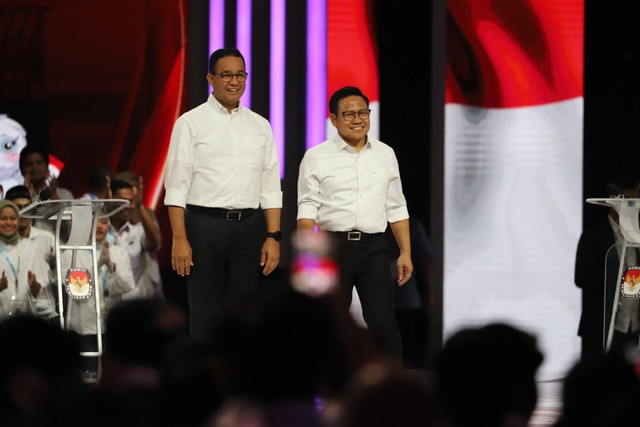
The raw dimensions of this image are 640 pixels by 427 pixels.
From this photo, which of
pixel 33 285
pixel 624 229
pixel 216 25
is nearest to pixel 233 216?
pixel 33 285

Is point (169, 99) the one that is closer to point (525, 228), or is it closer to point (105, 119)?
point (105, 119)

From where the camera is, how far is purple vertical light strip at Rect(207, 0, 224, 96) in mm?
6477

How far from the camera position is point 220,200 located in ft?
15.4

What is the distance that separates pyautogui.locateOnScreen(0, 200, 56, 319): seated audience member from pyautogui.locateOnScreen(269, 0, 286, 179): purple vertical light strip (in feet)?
4.82

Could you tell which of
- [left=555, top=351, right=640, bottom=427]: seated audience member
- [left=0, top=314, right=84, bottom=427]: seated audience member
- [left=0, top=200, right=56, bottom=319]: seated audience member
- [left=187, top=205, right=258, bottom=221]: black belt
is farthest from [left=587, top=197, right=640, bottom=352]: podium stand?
[left=0, top=314, right=84, bottom=427]: seated audience member

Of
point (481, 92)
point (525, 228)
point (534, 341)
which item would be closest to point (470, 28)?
point (481, 92)

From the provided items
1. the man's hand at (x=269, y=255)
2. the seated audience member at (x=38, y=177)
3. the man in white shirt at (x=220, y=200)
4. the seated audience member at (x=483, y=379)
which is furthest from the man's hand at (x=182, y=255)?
the seated audience member at (x=483, y=379)

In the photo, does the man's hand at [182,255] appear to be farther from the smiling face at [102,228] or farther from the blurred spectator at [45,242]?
the smiling face at [102,228]

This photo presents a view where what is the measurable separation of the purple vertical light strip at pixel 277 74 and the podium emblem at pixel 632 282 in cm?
205

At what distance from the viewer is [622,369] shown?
73.7 inches

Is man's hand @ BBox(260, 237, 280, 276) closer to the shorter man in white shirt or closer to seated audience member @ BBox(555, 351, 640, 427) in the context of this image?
the shorter man in white shirt

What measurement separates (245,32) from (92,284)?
1.96 m

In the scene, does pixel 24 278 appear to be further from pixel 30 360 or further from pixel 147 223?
pixel 30 360

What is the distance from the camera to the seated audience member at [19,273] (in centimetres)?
539
